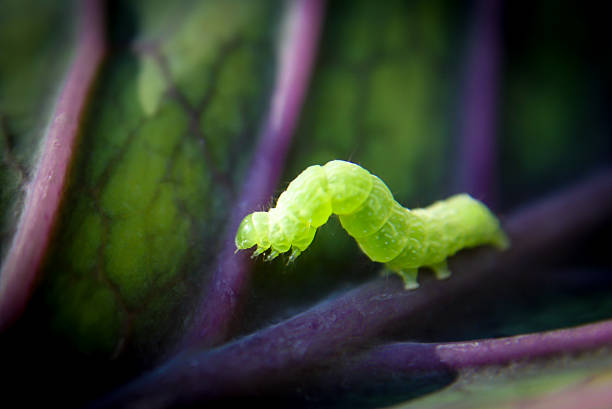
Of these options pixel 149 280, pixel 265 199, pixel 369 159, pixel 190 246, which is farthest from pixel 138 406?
pixel 369 159

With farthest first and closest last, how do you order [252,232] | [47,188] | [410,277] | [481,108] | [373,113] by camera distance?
[481,108], [373,113], [410,277], [252,232], [47,188]

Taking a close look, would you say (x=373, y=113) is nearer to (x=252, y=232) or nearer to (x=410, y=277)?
(x=410, y=277)

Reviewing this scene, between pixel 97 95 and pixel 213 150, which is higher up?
pixel 97 95

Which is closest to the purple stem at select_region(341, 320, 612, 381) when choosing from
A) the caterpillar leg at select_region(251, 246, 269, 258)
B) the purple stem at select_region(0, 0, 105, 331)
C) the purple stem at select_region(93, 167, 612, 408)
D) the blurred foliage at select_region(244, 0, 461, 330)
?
the purple stem at select_region(93, 167, 612, 408)

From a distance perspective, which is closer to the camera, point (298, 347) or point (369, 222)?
point (298, 347)

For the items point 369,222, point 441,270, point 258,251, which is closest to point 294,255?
point 258,251

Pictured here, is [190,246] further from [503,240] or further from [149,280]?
[503,240]
